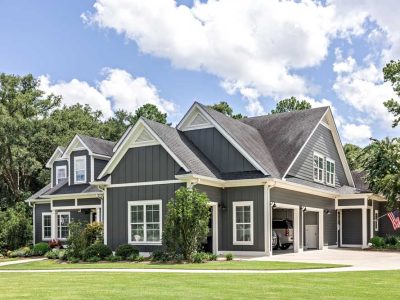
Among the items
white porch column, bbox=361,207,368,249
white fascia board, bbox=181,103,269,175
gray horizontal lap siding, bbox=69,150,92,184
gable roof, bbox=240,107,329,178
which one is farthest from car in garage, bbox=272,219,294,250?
gray horizontal lap siding, bbox=69,150,92,184

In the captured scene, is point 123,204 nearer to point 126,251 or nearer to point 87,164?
point 126,251

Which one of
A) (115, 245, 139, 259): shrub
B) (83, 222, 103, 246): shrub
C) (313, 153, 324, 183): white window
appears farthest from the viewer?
(313, 153, 324, 183): white window

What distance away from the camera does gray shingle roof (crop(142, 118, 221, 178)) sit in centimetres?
2391

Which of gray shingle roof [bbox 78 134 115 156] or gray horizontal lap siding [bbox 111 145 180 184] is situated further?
gray shingle roof [bbox 78 134 115 156]

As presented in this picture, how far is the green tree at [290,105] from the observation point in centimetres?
5381

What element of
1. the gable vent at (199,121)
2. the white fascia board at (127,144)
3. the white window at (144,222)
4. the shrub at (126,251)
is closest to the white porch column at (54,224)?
the white fascia board at (127,144)

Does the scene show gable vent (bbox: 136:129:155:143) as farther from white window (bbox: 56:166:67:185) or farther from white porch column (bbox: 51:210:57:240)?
white window (bbox: 56:166:67:185)

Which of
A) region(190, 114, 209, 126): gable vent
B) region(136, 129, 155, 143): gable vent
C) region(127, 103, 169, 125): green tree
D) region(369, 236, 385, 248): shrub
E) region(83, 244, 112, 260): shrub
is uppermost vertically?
region(127, 103, 169, 125): green tree

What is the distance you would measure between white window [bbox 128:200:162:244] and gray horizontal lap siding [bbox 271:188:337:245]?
5.26 meters

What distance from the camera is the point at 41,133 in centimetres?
→ 4875

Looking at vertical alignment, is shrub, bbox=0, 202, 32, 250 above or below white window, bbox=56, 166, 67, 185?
below

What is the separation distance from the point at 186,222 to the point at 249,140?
7826mm

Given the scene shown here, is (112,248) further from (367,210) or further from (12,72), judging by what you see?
(12,72)

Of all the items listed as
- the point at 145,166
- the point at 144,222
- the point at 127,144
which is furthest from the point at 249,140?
the point at 144,222
